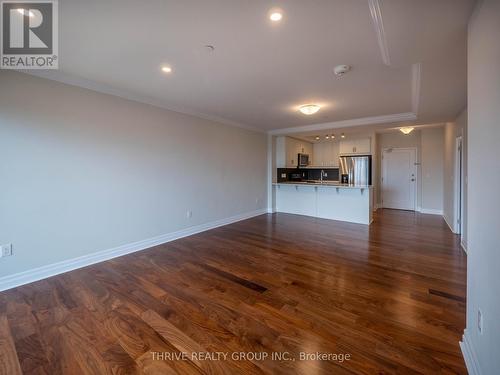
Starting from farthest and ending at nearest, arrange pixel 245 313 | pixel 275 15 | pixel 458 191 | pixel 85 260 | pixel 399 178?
pixel 399 178 → pixel 458 191 → pixel 85 260 → pixel 245 313 → pixel 275 15

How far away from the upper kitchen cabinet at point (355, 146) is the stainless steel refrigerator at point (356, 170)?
0.49 ft

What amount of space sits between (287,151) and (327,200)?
1.93m

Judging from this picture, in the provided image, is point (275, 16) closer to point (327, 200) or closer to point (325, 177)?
point (327, 200)

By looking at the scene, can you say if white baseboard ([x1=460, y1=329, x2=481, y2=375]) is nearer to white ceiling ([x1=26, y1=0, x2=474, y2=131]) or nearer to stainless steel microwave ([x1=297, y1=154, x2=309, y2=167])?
white ceiling ([x1=26, y1=0, x2=474, y2=131])

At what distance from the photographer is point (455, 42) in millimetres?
1959

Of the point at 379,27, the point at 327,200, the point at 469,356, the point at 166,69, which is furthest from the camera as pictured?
the point at 327,200

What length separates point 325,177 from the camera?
7.80 meters

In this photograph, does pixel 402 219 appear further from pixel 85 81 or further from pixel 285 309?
pixel 85 81

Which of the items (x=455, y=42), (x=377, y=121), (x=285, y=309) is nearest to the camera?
(x=455, y=42)

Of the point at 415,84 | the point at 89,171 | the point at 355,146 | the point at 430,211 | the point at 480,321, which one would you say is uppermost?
the point at 415,84

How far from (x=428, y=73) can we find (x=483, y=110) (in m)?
1.62

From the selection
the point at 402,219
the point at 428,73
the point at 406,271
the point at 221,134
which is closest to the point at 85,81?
the point at 221,134

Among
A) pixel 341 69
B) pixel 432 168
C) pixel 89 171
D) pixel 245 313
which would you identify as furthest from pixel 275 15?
pixel 432 168

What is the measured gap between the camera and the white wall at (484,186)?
115 cm
